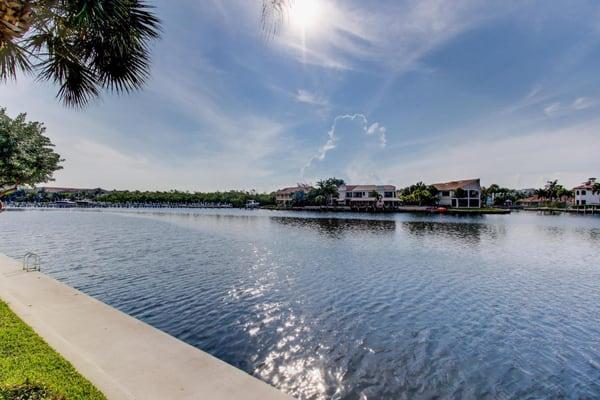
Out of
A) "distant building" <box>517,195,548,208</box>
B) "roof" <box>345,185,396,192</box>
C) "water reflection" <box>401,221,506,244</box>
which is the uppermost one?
"roof" <box>345,185,396,192</box>

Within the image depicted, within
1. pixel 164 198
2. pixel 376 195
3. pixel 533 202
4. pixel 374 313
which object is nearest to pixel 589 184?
pixel 533 202

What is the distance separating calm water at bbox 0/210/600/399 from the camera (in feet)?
21.6

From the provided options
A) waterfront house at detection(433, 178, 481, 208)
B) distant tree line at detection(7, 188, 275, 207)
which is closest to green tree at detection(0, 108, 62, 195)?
waterfront house at detection(433, 178, 481, 208)

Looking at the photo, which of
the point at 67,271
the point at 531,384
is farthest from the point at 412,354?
the point at 67,271

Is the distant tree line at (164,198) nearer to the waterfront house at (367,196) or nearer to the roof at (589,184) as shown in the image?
the waterfront house at (367,196)

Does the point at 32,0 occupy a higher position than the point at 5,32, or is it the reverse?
the point at 32,0

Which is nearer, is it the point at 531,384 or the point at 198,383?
the point at 198,383

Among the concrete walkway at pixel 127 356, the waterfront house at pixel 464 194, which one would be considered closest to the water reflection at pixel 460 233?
the concrete walkway at pixel 127 356

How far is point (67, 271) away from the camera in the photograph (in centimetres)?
1489

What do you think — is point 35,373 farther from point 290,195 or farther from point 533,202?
point 533,202

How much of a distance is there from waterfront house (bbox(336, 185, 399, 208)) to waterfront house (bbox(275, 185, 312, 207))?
45.4 feet

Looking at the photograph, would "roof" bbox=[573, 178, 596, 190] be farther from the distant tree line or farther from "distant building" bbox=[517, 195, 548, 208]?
the distant tree line

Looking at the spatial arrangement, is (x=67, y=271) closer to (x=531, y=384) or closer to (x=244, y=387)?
(x=244, y=387)

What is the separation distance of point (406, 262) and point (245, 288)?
10.2m
